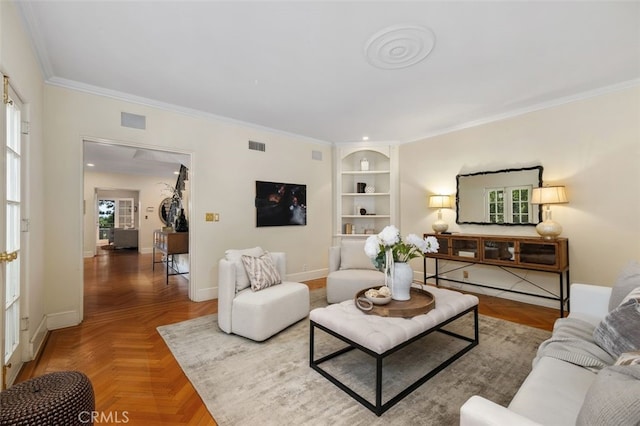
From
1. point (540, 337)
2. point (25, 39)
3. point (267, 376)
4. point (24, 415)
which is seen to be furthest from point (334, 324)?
point (25, 39)

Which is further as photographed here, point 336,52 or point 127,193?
point 127,193

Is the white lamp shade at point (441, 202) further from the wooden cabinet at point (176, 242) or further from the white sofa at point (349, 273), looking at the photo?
the wooden cabinet at point (176, 242)

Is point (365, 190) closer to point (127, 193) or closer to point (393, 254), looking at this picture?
point (393, 254)

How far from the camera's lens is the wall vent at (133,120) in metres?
3.26

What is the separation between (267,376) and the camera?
2037 mm

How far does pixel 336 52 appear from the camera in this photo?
7.89 feet

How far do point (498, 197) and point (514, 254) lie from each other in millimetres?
871

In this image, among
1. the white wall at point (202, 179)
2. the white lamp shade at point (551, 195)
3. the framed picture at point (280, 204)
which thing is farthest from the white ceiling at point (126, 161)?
the white lamp shade at point (551, 195)

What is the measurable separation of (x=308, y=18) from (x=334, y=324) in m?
2.22

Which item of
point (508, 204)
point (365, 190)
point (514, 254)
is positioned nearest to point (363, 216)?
point (365, 190)

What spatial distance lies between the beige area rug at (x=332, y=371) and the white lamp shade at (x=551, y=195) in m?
1.49

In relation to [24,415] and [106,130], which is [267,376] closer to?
[24,415]

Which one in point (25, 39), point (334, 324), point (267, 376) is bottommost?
point (267, 376)

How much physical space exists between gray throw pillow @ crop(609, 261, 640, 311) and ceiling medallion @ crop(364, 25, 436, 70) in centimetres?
207
